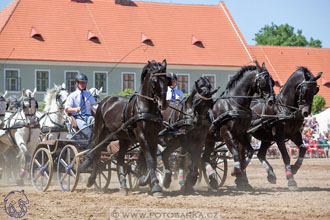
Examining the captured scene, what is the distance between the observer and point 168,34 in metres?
42.9

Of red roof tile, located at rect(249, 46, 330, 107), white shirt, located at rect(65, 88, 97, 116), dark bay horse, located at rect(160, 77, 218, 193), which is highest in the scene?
red roof tile, located at rect(249, 46, 330, 107)

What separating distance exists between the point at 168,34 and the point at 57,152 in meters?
32.1

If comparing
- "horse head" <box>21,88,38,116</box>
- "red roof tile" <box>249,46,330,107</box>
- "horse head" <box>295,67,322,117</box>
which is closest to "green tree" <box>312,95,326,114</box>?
"red roof tile" <box>249,46,330,107</box>

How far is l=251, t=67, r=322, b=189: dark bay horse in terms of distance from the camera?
11031mm

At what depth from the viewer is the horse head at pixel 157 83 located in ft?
31.2

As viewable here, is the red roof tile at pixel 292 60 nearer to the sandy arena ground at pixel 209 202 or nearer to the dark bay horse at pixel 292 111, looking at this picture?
the dark bay horse at pixel 292 111

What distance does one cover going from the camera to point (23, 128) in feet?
46.4

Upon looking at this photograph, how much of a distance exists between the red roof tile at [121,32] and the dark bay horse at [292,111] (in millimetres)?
28880

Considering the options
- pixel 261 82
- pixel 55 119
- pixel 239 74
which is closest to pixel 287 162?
pixel 261 82

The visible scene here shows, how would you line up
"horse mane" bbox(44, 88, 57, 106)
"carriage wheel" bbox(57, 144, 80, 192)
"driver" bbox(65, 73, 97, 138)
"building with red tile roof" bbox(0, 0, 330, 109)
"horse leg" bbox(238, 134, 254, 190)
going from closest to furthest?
"carriage wheel" bbox(57, 144, 80, 192) < "horse leg" bbox(238, 134, 254, 190) < "driver" bbox(65, 73, 97, 138) < "horse mane" bbox(44, 88, 57, 106) < "building with red tile roof" bbox(0, 0, 330, 109)

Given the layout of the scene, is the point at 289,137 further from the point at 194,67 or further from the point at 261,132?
the point at 194,67

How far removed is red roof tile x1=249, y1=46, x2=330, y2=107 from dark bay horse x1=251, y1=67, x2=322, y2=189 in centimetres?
3490

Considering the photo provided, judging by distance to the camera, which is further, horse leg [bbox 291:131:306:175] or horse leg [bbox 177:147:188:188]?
horse leg [bbox 291:131:306:175]

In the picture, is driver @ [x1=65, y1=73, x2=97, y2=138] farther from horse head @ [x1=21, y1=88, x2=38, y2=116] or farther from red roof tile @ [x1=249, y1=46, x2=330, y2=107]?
red roof tile @ [x1=249, y1=46, x2=330, y2=107]
